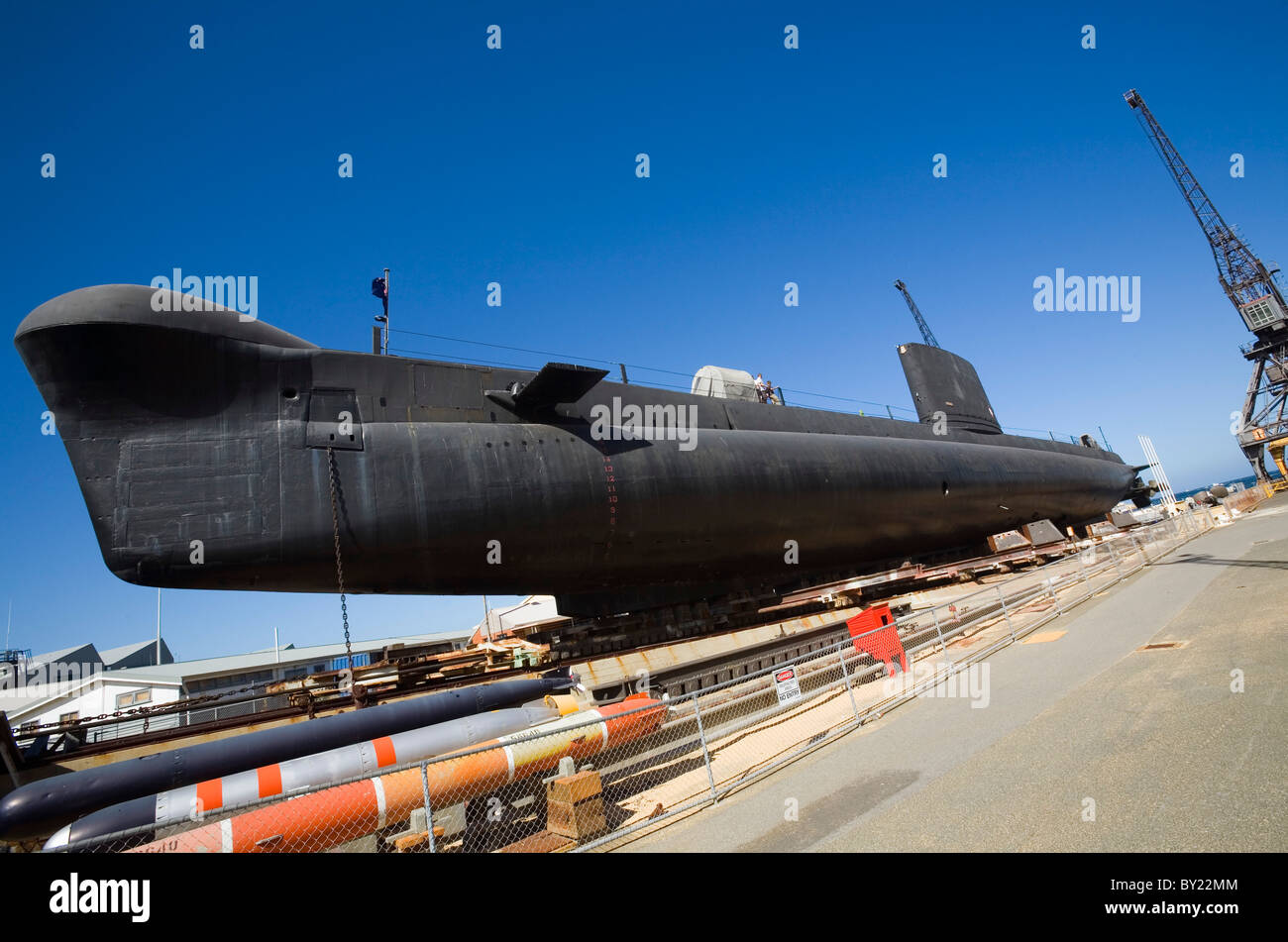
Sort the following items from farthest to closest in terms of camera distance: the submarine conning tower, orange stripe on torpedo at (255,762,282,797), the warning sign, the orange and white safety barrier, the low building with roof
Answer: the low building with roof
the submarine conning tower
the warning sign
orange stripe on torpedo at (255,762,282,797)
the orange and white safety barrier

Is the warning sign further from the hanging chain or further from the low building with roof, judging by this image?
the low building with roof

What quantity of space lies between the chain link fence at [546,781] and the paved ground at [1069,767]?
700 mm

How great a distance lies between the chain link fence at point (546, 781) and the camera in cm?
671

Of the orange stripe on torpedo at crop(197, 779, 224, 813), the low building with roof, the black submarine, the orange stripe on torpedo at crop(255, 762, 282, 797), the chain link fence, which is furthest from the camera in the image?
the low building with roof

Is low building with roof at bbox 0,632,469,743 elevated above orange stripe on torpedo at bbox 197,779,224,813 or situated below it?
below

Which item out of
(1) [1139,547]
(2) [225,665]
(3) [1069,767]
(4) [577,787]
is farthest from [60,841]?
(2) [225,665]

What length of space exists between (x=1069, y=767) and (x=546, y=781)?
5.64m

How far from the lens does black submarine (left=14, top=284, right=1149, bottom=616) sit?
9023 mm

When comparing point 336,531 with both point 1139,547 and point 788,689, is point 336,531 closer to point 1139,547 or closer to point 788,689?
point 788,689

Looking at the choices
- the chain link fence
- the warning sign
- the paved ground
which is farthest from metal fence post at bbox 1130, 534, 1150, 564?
the warning sign

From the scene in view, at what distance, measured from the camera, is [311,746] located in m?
8.98

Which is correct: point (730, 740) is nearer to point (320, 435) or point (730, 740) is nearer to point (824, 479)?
point (824, 479)

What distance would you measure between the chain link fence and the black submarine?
2844 millimetres

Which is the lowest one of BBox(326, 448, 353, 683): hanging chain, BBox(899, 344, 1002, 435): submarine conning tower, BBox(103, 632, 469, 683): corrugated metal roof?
BBox(103, 632, 469, 683): corrugated metal roof
